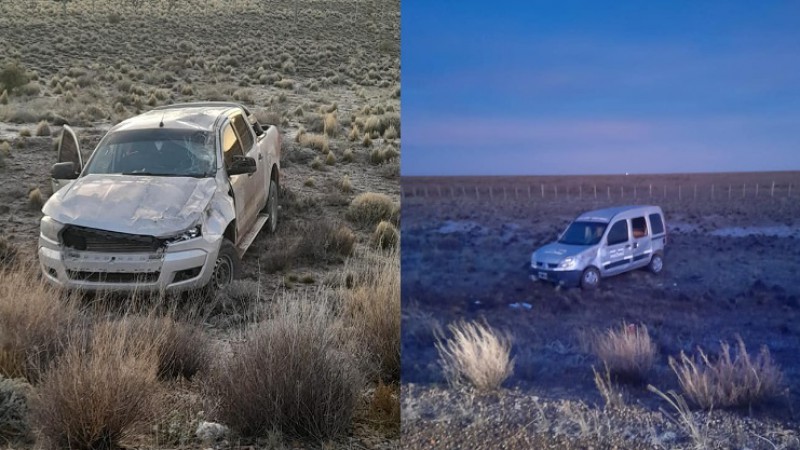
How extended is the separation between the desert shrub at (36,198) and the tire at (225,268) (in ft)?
6.18

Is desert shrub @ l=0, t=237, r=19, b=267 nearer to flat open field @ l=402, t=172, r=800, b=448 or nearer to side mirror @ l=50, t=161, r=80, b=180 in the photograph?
side mirror @ l=50, t=161, r=80, b=180

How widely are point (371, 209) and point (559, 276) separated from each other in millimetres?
3168

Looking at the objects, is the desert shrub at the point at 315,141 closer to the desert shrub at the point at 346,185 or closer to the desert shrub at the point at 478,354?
the desert shrub at the point at 346,185

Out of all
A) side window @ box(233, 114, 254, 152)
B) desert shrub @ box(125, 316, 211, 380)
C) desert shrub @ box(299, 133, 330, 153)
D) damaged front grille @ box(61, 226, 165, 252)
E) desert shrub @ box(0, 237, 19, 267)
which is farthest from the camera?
desert shrub @ box(299, 133, 330, 153)

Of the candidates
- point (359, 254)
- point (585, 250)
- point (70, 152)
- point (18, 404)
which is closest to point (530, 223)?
point (585, 250)

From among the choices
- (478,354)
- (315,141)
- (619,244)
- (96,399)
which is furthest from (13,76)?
(619,244)

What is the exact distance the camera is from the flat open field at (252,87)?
797cm

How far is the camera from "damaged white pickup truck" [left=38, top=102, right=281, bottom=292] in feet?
23.1

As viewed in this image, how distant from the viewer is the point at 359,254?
7.82 metres

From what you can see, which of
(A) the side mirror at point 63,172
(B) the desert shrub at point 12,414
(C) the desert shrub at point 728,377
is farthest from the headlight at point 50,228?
(C) the desert shrub at point 728,377

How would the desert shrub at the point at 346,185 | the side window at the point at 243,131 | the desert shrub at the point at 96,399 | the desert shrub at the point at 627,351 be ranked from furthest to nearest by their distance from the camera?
1. the desert shrub at the point at 346,185
2. the side window at the point at 243,131
3. the desert shrub at the point at 96,399
4. the desert shrub at the point at 627,351

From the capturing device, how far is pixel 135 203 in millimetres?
7125

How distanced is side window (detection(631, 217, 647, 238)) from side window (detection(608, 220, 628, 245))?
5cm

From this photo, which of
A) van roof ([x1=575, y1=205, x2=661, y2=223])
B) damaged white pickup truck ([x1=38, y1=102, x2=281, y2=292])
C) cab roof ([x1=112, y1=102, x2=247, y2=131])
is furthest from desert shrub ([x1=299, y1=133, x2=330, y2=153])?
van roof ([x1=575, y1=205, x2=661, y2=223])
